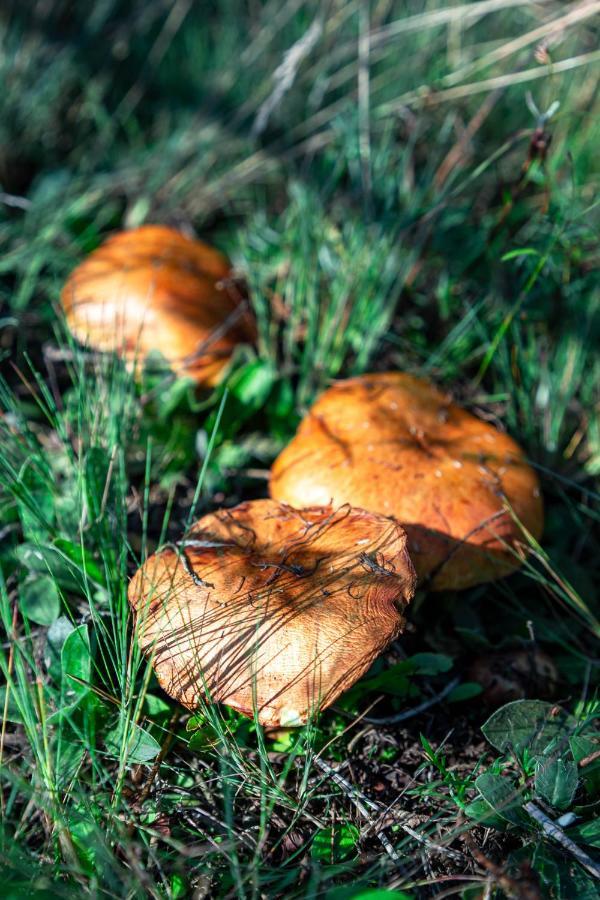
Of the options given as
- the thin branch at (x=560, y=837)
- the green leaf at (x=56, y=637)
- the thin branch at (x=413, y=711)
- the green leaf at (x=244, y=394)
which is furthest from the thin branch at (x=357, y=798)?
the green leaf at (x=244, y=394)

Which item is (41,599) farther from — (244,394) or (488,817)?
(488,817)

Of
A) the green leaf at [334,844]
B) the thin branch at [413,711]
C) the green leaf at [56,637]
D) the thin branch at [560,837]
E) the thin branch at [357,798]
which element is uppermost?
the green leaf at [56,637]

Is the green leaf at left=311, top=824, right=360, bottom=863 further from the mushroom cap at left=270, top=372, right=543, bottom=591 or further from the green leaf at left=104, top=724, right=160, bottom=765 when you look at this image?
the mushroom cap at left=270, top=372, right=543, bottom=591

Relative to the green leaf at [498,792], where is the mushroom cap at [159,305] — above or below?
above

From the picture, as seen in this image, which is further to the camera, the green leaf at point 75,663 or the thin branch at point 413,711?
the thin branch at point 413,711

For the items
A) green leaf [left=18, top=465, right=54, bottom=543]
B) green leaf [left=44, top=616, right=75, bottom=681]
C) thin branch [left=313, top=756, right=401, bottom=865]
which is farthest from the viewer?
green leaf [left=18, top=465, right=54, bottom=543]

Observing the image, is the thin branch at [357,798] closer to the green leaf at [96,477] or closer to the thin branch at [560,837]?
the thin branch at [560,837]

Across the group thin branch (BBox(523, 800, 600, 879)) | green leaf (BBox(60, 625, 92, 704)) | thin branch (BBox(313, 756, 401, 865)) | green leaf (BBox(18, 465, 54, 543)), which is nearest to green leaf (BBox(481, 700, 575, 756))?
thin branch (BBox(523, 800, 600, 879))

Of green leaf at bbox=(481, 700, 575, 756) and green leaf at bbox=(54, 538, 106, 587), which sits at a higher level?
green leaf at bbox=(54, 538, 106, 587)
